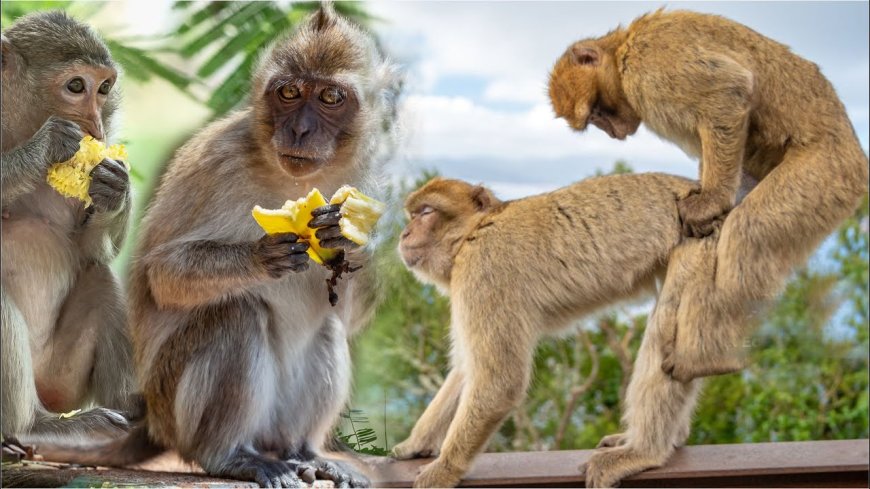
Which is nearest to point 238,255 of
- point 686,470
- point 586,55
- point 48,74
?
point 48,74

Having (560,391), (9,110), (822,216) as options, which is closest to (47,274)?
(9,110)

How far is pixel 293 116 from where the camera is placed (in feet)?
9.23

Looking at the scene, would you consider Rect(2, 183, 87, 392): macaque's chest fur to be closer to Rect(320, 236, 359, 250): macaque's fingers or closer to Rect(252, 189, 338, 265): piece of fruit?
Rect(252, 189, 338, 265): piece of fruit

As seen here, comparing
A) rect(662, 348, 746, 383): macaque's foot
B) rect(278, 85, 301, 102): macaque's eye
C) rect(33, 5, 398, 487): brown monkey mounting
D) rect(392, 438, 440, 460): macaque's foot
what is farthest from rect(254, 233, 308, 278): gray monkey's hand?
rect(662, 348, 746, 383): macaque's foot

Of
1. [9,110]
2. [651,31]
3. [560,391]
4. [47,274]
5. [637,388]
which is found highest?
[651,31]

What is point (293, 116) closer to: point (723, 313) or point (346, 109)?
point (346, 109)

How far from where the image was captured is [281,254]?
9.08ft

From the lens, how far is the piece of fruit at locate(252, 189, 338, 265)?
2.76 m

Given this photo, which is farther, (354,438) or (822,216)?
(354,438)

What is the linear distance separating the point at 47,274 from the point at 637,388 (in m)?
1.78

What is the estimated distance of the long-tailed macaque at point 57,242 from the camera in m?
2.67

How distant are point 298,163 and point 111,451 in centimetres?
104

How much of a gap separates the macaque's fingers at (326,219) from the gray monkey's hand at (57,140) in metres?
0.68

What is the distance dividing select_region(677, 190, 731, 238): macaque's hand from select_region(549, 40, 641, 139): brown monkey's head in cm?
28
